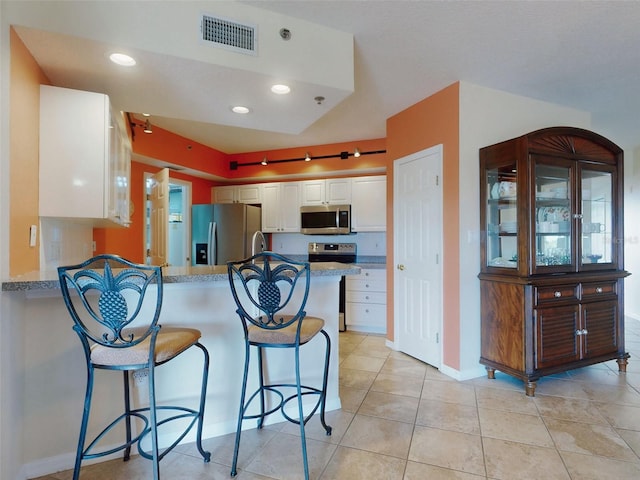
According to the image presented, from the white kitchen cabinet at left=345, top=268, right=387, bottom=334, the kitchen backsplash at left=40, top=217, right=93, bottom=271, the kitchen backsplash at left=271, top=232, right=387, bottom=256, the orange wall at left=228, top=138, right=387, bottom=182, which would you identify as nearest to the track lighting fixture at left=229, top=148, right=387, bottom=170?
the orange wall at left=228, top=138, right=387, bottom=182

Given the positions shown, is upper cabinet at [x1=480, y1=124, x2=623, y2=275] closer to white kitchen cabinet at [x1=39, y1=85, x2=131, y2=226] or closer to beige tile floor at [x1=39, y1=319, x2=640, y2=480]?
beige tile floor at [x1=39, y1=319, x2=640, y2=480]

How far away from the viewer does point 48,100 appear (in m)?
1.94

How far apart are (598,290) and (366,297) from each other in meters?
2.31

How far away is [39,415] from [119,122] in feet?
6.50

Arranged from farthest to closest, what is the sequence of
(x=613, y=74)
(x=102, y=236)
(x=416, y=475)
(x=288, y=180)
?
1. (x=288, y=180)
2. (x=102, y=236)
3. (x=613, y=74)
4. (x=416, y=475)

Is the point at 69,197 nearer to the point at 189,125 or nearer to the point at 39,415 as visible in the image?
the point at 39,415

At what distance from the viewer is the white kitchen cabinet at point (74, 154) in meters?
1.94

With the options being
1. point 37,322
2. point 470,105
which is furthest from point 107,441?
point 470,105

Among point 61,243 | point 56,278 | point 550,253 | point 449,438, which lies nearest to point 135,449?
point 56,278

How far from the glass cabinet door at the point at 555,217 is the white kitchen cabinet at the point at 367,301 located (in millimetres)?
1846

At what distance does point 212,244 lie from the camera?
14.9 feet

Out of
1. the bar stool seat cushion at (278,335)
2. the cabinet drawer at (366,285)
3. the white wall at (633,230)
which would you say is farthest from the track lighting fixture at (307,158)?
the white wall at (633,230)

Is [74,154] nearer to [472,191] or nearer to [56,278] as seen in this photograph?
[56,278]

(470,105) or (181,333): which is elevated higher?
(470,105)
